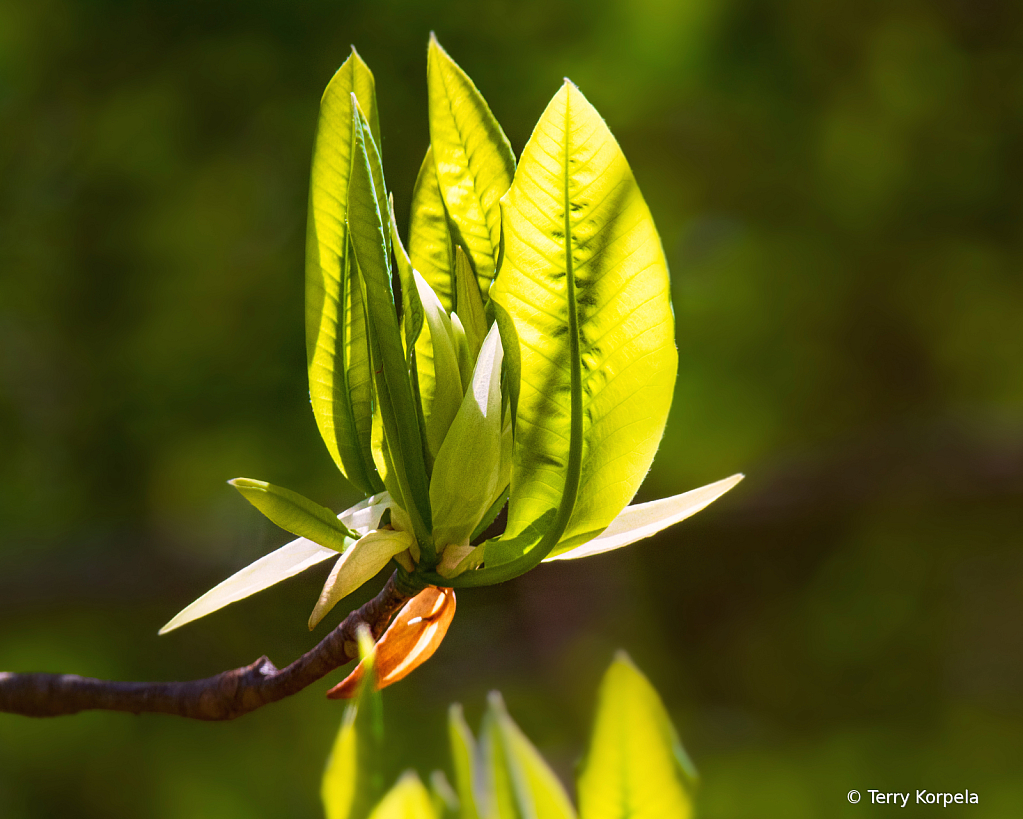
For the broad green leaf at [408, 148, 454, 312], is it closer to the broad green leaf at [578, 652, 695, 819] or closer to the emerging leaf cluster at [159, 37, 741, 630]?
the emerging leaf cluster at [159, 37, 741, 630]

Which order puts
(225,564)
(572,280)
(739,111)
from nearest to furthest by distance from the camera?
(572,280), (225,564), (739,111)

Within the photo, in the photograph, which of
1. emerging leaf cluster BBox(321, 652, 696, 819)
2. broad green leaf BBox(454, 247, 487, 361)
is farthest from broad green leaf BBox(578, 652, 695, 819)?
broad green leaf BBox(454, 247, 487, 361)

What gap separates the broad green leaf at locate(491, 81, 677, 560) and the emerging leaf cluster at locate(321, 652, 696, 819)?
64 mm

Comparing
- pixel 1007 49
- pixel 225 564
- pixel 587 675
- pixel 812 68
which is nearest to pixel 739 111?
pixel 812 68

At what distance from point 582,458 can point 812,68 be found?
124 centimetres

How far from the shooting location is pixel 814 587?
1204 mm

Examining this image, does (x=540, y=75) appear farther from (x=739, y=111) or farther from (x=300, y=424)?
(x=300, y=424)

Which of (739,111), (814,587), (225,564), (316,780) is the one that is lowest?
(316,780)

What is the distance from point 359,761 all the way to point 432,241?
0.48 feet

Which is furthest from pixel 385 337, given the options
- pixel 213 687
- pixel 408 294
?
pixel 213 687

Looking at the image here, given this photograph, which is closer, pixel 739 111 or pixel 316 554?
pixel 316 554

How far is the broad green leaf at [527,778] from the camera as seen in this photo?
0.40 feet

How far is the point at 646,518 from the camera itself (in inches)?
8.2

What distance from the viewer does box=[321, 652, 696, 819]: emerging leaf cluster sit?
0.12m
